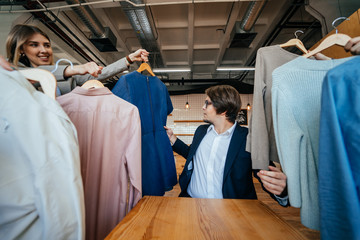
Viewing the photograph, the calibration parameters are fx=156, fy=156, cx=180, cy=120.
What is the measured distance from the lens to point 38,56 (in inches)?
49.7

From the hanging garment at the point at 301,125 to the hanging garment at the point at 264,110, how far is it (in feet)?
0.62

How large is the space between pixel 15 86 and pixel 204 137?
1533 millimetres

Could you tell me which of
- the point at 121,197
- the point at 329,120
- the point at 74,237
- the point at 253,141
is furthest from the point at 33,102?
the point at 253,141

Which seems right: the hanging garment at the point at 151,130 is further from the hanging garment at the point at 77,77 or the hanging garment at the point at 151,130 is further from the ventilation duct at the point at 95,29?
the ventilation duct at the point at 95,29

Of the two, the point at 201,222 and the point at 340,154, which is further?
the point at 201,222

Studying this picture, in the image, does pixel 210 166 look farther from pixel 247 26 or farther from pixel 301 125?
pixel 247 26

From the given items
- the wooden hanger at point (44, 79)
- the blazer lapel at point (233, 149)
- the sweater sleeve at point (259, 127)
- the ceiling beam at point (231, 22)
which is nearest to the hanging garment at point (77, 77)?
the wooden hanger at point (44, 79)

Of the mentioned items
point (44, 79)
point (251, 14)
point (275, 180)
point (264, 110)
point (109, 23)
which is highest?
point (109, 23)

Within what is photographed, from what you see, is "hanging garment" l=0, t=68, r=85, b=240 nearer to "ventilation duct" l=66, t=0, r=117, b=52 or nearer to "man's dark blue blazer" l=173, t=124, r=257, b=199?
"man's dark blue blazer" l=173, t=124, r=257, b=199

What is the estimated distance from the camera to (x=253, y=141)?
108 cm

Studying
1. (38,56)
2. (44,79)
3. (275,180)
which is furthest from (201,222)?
(38,56)

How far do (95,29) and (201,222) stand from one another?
5.13 m

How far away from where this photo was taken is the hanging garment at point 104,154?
104 cm

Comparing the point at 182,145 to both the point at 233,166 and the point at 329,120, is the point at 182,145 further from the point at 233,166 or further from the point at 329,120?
the point at 329,120
